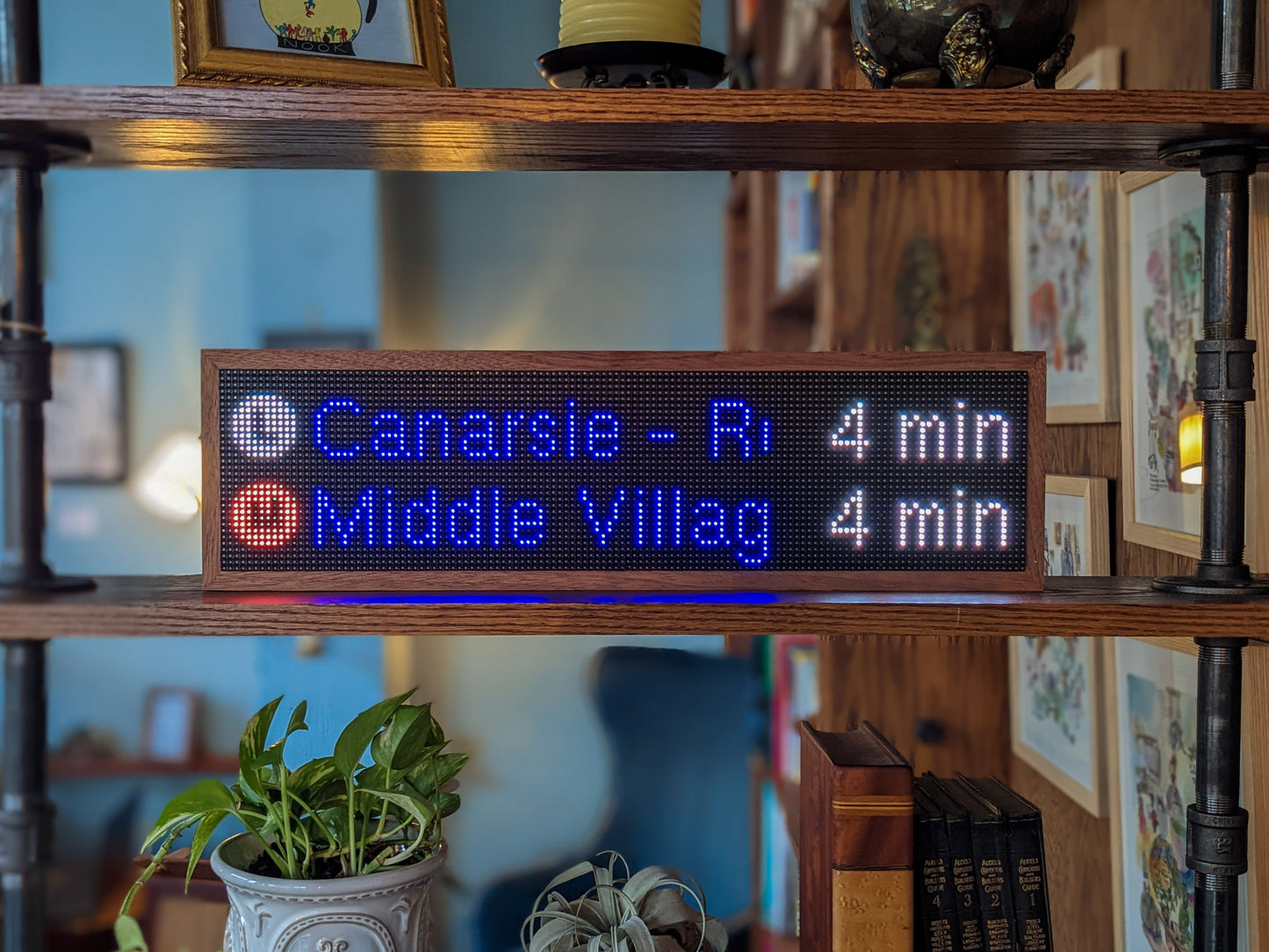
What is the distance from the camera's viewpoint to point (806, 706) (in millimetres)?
1969

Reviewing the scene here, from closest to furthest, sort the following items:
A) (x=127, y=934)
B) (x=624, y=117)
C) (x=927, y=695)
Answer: (x=624, y=117) → (x=127, y=934) → (x=927, y=695)

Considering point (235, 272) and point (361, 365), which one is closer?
point (361, 365)

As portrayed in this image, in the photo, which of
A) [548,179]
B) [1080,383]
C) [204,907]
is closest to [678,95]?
[548,179]

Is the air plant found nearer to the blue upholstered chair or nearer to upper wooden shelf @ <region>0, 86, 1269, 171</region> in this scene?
the blue upholstered chair

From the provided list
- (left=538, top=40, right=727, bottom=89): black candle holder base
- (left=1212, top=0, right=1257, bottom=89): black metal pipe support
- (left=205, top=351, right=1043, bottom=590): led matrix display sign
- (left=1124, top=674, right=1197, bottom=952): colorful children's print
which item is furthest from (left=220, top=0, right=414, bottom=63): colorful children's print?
(left=1124, top=674, right=1197, bottom=952): colorful children's print

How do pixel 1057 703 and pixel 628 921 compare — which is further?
pixel 1057 703

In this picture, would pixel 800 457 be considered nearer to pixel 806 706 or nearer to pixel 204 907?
pixel 204 907

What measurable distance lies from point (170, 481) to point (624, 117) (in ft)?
2.59

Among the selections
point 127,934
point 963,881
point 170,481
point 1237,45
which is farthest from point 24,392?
point 1237,45

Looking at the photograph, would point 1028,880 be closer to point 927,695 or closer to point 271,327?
point 927,695

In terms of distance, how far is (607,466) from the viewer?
941 millimetres

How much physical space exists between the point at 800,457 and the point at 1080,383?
0.63 meters

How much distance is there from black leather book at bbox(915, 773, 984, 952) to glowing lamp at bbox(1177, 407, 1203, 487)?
42 cm

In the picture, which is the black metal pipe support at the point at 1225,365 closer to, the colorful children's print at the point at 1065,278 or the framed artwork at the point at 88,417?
the colorful children's print at the point at 1065,278
